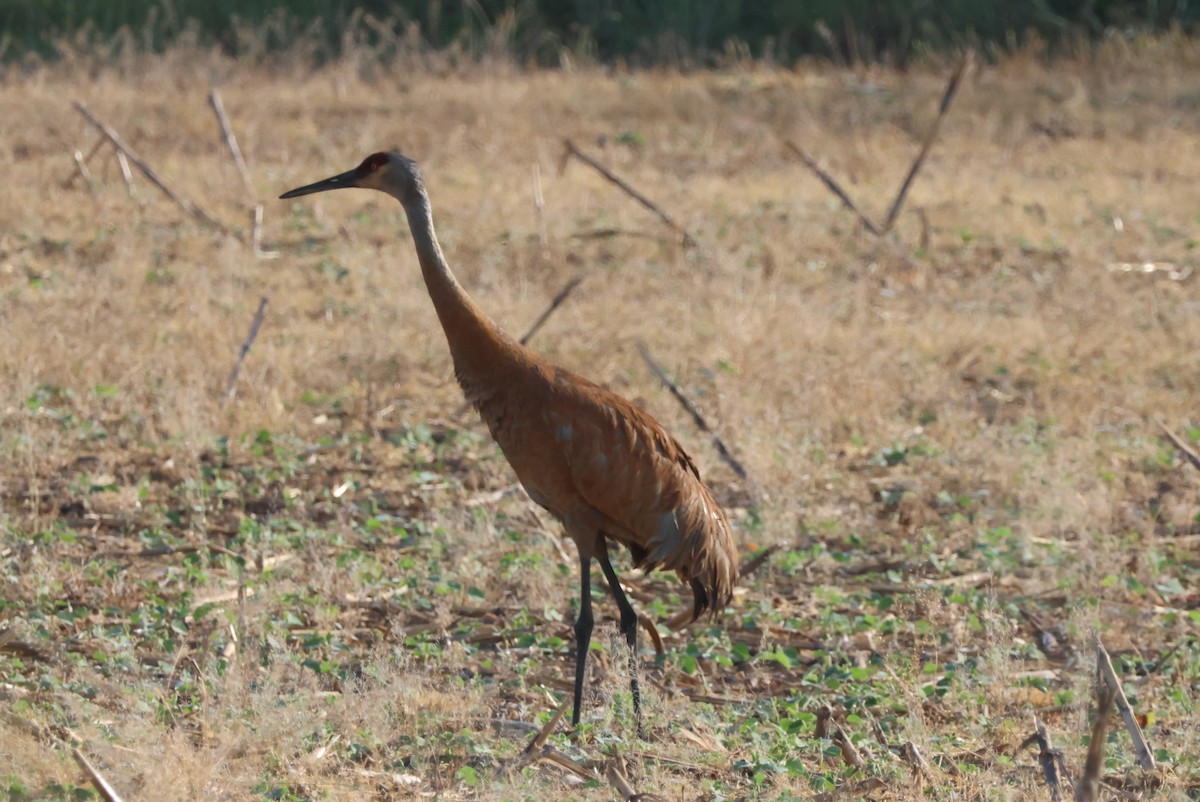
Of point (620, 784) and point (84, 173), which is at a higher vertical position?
point (84, 173)

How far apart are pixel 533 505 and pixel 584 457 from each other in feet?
6.08

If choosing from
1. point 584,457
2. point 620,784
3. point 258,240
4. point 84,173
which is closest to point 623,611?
point 584,457

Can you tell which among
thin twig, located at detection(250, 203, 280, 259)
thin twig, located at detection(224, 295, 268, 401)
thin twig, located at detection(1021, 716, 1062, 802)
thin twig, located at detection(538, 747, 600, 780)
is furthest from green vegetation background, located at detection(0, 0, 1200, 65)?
thin twig, located at detection(1021, 716, 1062, 802)

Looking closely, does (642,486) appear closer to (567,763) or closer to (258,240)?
(567,763)

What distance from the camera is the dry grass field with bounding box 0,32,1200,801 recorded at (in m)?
4.22

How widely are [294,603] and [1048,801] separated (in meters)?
2.66

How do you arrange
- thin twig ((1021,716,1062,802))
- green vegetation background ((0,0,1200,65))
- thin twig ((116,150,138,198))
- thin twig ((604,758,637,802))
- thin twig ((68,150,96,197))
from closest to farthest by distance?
thin twig ((1021,716,1062,802)) → thin twig ((604,758,637,802)) → thin twig ((68,150,96,197)) → thin twig ((116,150,138,198)) → green vegetation background ((0,0,1200,65))

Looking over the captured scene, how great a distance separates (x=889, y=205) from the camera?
11633 mm

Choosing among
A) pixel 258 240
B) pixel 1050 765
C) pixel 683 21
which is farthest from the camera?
pixel 683 21

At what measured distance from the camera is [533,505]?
630cm

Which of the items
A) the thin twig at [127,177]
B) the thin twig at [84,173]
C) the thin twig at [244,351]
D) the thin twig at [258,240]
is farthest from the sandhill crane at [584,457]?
the thin twig at [127,177]

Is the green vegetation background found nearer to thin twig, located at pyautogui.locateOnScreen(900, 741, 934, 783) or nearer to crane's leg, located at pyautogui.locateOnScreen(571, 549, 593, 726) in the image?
crane's leg, located at pyautogui.locateOnScreen(571, 549, 593, 726)

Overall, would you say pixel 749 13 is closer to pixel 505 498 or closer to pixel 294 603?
pixel 505 498

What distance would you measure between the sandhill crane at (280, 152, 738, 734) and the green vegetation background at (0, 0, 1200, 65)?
1477cm
